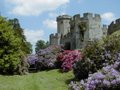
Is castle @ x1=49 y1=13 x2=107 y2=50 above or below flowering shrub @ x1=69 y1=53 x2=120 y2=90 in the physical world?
above

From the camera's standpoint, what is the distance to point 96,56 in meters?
19.7

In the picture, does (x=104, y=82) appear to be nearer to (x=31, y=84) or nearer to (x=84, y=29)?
(x=31, y=84)

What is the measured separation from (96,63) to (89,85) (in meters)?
7.45

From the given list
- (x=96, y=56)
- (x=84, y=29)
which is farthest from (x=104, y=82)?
(x=84, y=29)

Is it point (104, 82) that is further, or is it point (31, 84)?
point (31, 84)

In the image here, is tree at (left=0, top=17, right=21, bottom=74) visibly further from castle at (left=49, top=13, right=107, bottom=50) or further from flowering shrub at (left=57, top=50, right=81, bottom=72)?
castle at (left=49, top=13, right=107, bottom=50)

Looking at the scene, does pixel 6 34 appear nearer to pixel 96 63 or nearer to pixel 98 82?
pixel 96 63

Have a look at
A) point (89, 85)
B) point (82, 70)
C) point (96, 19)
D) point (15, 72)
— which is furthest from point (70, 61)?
point (96, 19)

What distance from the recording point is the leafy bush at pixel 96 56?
19375mm

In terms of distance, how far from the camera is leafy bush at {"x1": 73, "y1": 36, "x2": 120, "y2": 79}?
1938 cm

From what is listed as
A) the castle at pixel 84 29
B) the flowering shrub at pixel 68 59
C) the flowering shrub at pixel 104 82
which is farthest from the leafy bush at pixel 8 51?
the castle at pixel 84 29

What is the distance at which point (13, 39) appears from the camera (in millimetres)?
26828

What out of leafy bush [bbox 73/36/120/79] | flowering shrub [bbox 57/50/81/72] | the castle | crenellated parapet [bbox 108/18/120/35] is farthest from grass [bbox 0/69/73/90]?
the castle

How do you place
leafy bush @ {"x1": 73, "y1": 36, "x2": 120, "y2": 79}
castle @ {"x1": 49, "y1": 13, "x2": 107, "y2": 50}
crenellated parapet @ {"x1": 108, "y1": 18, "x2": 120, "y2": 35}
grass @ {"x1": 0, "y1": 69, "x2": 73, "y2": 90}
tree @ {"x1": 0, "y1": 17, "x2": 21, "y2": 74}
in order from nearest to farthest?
grass @ {"x1": 0, "y1": 69, "x2": 73, "y2": 90} → leafy bush @ {"x1": 73, "y1": 36, "x2": 120, "y2": 79} → tree @ {"x1": 0, "y1": 17, "x2": 21, "y2": 74} → crenellated parapet @ {"x1": 108, "y1": 18, "x2": 120, "y2": 35} → castle @ {"x1": 49, "y1": 13, "x2": 107, "y2": 50}
